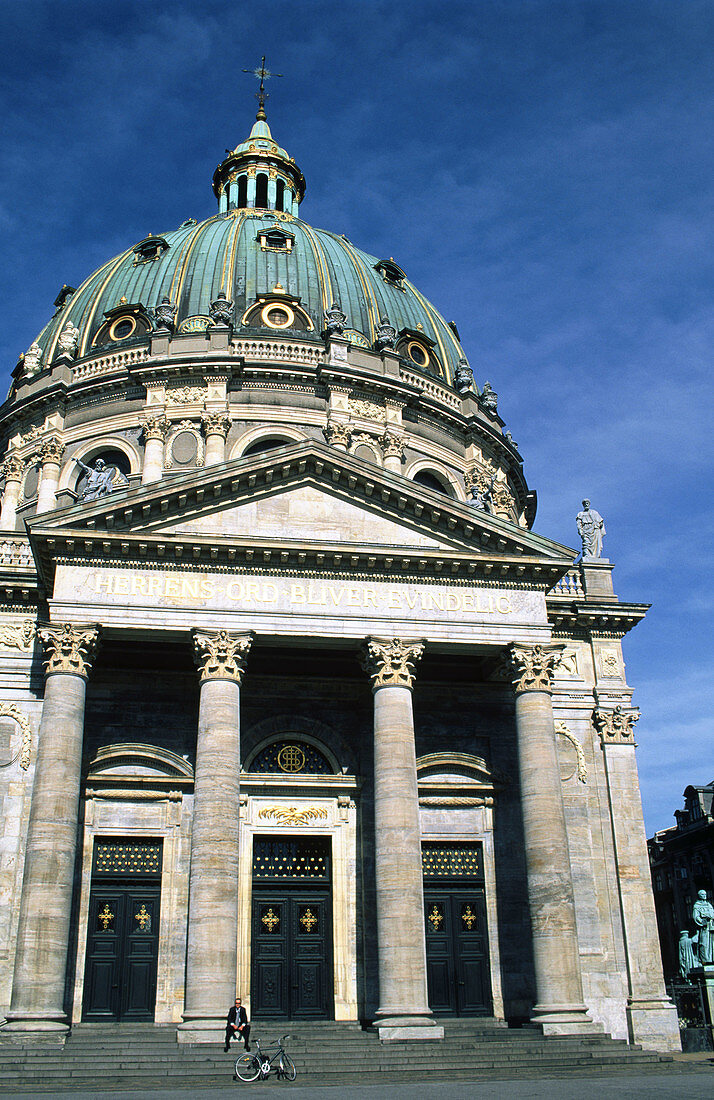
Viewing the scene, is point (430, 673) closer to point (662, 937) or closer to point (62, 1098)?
point (62, 1098)

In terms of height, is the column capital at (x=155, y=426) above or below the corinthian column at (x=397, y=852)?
above

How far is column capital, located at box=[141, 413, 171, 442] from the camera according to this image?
35.4m

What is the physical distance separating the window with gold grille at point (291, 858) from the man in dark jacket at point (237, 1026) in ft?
18.9

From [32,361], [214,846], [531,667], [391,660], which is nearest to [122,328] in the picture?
[32,361]

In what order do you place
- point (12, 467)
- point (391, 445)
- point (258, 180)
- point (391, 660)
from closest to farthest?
point (391, 660), point (391, 445), point (12, 467), point (258, 180)

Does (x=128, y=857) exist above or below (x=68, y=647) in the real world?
below

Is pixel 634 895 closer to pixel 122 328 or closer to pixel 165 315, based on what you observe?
pixel 165 315

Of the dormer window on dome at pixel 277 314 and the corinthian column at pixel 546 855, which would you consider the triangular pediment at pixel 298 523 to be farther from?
the dormer window on dome at pixel 277 314

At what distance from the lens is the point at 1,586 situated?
25406mm

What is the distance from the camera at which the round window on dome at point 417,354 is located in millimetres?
41406

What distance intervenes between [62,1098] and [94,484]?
1563cm

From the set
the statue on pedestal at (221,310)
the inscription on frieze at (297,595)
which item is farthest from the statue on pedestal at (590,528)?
the statue on pedestal at (221,310)

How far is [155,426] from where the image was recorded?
35.5 m

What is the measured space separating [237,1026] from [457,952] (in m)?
7.88
